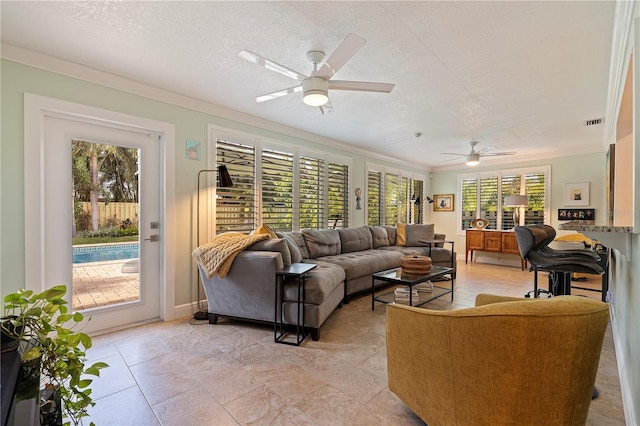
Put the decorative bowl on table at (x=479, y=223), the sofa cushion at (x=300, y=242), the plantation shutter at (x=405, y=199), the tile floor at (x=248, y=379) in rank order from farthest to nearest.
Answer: the plantation shutter at (x=405, y=199), the decorative bowl on table at (x=479, y=223), the sofa cushion at (x=300, y=242), the tile floor at (x=248, y=379)

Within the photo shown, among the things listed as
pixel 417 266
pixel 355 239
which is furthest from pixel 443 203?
pixel 417 266

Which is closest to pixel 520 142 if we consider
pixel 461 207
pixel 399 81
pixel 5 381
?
pixel 461 207

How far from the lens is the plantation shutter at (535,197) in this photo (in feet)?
20.3

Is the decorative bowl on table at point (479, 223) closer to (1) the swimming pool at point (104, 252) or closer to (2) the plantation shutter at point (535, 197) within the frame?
(2) the plantation shutter at point (535, 197)

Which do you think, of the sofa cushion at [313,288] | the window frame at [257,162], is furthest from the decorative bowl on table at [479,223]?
the sofa cushion at [313,288]

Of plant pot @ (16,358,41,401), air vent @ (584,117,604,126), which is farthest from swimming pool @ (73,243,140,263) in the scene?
air vent @ (584,117,604,126)

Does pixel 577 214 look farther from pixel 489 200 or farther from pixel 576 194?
pixel 489 200

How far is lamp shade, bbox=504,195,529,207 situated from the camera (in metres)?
6.05

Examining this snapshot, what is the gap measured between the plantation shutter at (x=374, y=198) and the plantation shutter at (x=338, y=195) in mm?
699

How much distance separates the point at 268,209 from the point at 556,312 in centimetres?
353

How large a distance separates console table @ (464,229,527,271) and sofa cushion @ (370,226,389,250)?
8.05 ft

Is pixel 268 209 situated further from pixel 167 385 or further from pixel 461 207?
pixel 461 207

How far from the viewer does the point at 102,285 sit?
2885 millimetres

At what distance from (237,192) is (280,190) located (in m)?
0.71
